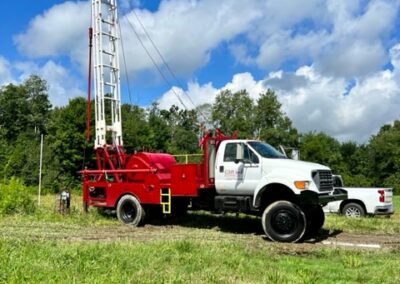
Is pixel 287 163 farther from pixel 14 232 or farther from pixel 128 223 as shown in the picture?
pixel 14 232

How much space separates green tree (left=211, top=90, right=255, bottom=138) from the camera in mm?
80250

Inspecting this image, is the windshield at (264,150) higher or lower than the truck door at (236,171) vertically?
higher

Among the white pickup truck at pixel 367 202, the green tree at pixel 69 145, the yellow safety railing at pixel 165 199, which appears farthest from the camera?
the green tree at pixel 69 145

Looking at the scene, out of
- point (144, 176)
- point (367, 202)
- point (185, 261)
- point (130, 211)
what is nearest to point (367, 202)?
point (367, 202)

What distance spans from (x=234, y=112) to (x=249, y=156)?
229 ft

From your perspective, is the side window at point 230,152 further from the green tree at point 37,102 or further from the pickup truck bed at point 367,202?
the green tree at point 37,102

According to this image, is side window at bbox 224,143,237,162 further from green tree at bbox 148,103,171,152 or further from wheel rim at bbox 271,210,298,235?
green tree at bbox 148,103,171,152

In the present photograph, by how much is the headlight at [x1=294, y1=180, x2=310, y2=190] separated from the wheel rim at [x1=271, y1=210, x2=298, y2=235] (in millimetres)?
683

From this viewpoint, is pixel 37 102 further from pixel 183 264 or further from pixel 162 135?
pixel 183 264

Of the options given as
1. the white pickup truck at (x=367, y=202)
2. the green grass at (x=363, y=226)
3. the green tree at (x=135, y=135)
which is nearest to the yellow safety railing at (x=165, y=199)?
the green grass at (x=363, y=226)

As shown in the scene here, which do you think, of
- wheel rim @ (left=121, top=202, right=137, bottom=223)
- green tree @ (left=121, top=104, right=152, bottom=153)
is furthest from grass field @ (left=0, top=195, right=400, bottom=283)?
green tree @ (left=121, top=104, right=152, bottom=153)

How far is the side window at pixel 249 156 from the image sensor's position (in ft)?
46.4

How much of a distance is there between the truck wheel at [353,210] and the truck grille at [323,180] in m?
7.16

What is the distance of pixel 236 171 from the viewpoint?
14375 mm
